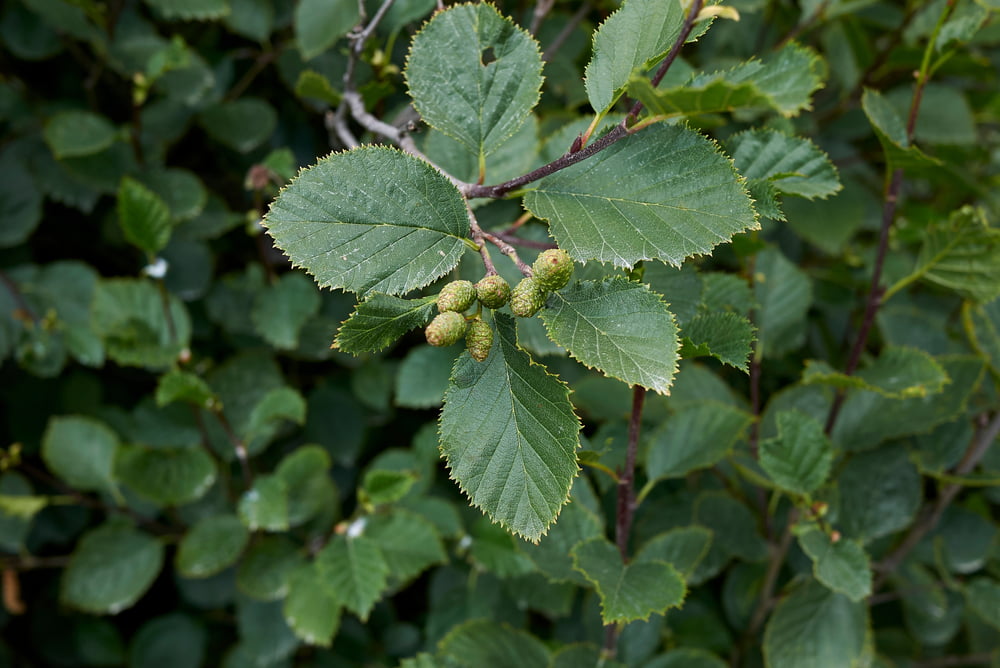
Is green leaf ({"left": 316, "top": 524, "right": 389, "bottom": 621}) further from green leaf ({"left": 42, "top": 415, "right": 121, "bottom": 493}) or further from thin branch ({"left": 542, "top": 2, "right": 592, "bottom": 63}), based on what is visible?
thin branch ({"left": 542, "top": 2, "right": 592, "bottom": 63})

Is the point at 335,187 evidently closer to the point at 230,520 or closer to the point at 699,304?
the point at 699,304

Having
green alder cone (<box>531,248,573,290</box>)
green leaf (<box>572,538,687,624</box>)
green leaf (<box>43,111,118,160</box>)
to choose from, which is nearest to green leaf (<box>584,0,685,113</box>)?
green alder cone (<box>531,248,573,290</box>)

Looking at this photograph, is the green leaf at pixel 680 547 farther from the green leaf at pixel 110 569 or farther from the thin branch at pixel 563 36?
the green leaf at pixel 110 569

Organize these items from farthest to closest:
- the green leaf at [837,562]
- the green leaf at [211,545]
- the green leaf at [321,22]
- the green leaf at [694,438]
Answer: the green leaf at [211,545]
the green leaf at [321,22]
the green leaf at [694,438]
the green leaf at [837,562]

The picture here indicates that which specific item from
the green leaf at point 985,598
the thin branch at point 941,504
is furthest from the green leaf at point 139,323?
the green leaf at point 985,598

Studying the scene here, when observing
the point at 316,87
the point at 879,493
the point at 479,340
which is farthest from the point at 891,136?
the point at 316,87

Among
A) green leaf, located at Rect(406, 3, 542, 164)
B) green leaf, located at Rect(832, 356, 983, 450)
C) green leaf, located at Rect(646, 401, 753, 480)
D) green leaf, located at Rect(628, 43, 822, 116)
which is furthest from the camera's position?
green leaf, located at Rect(832, 356, 983, 450)

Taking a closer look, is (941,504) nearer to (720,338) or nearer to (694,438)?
(694,438)
